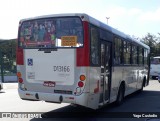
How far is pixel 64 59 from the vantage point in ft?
29.8

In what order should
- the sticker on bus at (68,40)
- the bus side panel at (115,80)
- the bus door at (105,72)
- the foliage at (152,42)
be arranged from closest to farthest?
the sticker on bus at (68,40) < the bus door at (105,72) < the bus side panel at (115,80) < the foliage at (152,42)

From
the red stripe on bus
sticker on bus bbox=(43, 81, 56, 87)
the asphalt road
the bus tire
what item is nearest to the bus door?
the asphalt road

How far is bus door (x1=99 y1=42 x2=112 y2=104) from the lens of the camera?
10.2m

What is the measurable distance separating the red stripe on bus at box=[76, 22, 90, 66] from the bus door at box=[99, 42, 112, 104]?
54.3 inches

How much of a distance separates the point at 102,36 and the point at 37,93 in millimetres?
2831

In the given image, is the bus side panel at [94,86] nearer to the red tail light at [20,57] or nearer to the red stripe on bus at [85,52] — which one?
the red stripe on bus at [85,52]

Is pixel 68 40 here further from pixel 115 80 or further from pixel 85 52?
pixel 115 80

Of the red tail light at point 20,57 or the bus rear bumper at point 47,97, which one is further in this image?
the red tail light at point 20,57

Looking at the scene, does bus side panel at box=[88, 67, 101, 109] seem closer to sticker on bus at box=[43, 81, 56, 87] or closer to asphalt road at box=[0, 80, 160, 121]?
asphalt road at box=[0, 80, 160, 121]

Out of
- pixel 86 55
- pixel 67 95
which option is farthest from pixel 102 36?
pixel 67 95

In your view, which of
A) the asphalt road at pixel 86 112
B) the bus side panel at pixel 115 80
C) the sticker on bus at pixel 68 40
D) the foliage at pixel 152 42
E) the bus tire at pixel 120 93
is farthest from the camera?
the foliage at pixel 152 42

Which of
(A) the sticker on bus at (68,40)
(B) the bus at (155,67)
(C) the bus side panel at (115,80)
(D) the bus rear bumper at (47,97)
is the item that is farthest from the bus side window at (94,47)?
(B) the bus at (155,67)

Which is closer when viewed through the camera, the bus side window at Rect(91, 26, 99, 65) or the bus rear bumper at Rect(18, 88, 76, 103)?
the bus rear bumper at Rect(18, 88, 76, 103)

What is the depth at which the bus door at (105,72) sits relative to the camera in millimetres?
10156
